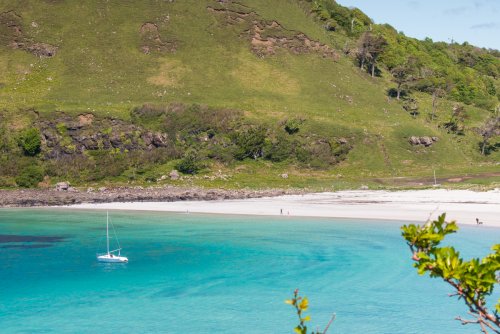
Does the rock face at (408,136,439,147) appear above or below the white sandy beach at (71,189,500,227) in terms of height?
above

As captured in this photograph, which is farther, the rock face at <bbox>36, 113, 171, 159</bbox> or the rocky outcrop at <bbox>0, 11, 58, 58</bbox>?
the rocky outcrop at <bbox>0, 11, 58, 58</bbox>

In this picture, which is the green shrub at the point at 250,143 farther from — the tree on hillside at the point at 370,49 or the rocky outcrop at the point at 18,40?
the rocky outcrop at the point at 18,40

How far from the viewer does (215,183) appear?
243ft

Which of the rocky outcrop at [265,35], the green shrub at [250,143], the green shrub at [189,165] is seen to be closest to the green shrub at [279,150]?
the green shrub at [250,143]

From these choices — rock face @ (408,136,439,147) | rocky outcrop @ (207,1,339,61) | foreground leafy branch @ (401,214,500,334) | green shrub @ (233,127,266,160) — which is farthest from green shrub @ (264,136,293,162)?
foreground leafy branch @ (401,214,500,334)

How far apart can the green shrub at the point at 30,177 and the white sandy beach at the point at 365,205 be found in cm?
1274

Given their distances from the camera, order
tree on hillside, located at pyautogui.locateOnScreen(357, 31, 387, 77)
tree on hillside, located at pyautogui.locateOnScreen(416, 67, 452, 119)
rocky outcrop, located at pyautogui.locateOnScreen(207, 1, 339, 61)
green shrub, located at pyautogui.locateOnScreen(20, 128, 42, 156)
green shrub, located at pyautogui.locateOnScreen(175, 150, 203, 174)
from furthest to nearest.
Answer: tree on hillside, located at pyautogui.locateOnScreen(416, 67, 452, 119) < tree on hillside, located at pyautogui.locateOnScreen(357, 31, 387, 77) < rocky outcrop, located at pyautogui.locateOnScreen(207, 1, 339, 61) < green shrub, located at pyautogui.locateOnScreen(20, 128, 42, 156) < green shrub, located at pyautogui.locateOnScreen(175, 150, 203, 174)

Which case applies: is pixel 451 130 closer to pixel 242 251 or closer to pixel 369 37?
pixel 369 37

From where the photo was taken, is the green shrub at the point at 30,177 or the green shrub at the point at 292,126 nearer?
the green shrub at the point at 30,177

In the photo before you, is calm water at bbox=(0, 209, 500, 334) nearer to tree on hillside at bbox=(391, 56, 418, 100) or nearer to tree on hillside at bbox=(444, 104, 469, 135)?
tree on hillside at bbox=(444, 104, 469, 135)

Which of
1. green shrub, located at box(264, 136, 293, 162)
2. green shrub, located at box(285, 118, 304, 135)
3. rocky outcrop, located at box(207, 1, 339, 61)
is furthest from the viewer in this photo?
rocky outcrop, located at box(207, 1, 339, 61)

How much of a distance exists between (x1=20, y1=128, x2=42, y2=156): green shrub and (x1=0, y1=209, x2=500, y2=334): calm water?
31026 millimetres

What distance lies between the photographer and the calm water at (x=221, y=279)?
23609 mm

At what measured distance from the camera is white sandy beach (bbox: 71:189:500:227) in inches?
1967
